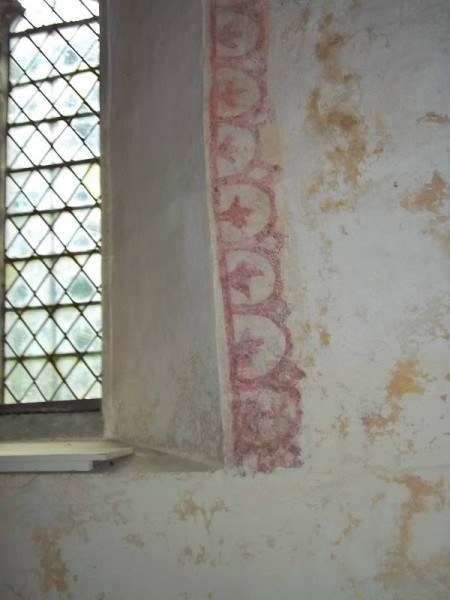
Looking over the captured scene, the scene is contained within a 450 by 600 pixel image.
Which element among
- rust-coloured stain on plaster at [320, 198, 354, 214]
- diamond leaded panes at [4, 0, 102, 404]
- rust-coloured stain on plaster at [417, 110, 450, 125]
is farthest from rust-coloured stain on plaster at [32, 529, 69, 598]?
rust-coloured stain on plaster at [417, 110, 450, 125]

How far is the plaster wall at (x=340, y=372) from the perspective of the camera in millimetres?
2277

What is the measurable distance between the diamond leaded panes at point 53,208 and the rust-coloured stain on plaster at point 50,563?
27.6 inches

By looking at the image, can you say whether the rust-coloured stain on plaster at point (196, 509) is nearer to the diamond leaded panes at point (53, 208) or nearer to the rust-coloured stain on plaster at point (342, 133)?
the diamond leaded panes at point (53, 208)

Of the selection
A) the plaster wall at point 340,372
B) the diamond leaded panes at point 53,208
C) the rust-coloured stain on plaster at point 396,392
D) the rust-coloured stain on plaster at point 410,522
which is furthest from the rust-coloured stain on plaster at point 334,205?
the diamond leaded panes at point 53,208

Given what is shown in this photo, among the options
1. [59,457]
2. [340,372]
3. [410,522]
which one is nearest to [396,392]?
[340,372]

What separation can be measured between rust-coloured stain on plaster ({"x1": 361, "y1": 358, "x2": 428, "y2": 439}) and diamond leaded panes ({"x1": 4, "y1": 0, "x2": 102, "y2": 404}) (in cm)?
138

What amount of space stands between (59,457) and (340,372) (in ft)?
3.49

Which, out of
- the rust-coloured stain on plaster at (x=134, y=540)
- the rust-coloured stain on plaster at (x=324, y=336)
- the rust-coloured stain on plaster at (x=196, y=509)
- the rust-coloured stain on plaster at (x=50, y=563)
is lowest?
the rust-coloured stain on plaster at (x=50, y=563)

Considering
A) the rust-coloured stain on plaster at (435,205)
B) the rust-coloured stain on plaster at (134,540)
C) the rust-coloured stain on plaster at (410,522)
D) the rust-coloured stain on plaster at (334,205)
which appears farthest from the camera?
the rust-coloured stain on plaster at (134,540)

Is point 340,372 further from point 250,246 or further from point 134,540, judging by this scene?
point 134,540

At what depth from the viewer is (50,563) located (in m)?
2.68

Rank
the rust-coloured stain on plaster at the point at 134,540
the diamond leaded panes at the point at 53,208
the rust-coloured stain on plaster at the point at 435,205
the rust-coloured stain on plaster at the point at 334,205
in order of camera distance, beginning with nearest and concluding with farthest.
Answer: the rust-coloured stain on plaster at the point at 435,205 < the rust-coloured stain on plaster at the point at 334,205 < the rust-coloured stain on plaster at the point at 134,540 < the diamond leaded panes at the point at 53,208

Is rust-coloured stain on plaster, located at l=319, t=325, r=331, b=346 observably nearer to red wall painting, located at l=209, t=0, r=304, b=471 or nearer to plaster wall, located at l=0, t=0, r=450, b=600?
plaster wall, located at l=0, t=0, r=450, b=600

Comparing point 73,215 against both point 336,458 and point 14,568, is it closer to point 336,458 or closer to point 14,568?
point 14,568
